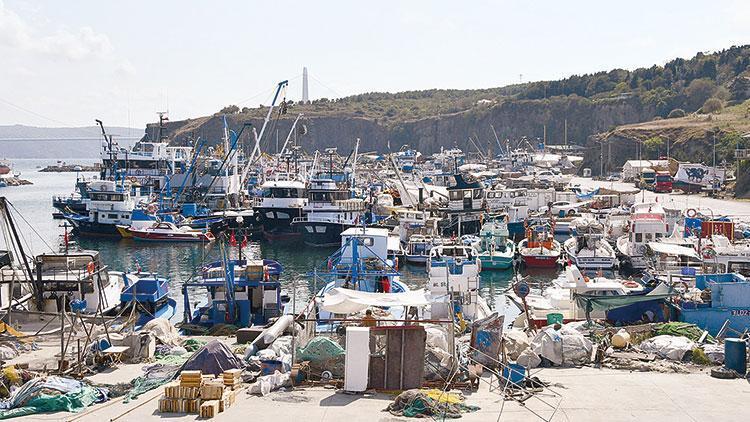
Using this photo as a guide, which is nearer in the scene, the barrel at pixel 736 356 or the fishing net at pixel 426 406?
the fishing net at pixel 426 406

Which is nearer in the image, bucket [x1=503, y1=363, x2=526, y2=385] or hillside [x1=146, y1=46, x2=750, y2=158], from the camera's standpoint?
bucket [x1=503, y1=363, x2=526, y2=385]

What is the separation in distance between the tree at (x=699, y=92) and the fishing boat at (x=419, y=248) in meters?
89.6

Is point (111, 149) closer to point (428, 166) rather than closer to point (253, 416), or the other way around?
point (428, 166)

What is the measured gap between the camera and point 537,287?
1357 inches

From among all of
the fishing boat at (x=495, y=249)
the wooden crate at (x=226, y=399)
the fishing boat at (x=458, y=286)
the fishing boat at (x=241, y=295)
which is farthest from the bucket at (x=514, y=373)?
the fishing boat at (x=495, y=249)

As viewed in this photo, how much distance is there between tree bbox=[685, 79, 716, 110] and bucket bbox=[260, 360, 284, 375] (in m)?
114

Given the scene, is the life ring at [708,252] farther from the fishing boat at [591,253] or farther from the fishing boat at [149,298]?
the fishing boat at [149,298]

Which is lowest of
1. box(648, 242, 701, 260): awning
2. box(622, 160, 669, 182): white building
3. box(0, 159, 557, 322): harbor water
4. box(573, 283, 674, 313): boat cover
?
box(0, 159, 557, 322): harbor water

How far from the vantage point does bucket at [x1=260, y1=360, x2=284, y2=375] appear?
1466 centimetres

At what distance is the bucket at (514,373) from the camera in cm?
1359

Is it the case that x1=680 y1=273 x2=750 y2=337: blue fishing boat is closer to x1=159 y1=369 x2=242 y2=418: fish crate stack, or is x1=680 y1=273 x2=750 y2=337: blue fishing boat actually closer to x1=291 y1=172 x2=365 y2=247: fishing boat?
x1=159 y1=369 x2=242 y2=418: fish crate stack

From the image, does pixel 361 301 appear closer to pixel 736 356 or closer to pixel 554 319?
pixel 554 319

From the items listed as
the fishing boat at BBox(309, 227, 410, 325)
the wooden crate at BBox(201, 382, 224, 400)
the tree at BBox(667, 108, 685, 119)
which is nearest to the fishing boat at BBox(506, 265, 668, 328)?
the fishing boat at BBox(309, 227, 410, 325)

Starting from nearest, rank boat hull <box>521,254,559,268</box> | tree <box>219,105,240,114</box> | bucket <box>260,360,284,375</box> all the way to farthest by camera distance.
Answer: bucket <box>260,360,284,375</box>, boat hull <box>521,254,559,268</box>, tree <box>219,105,240,114</box>
